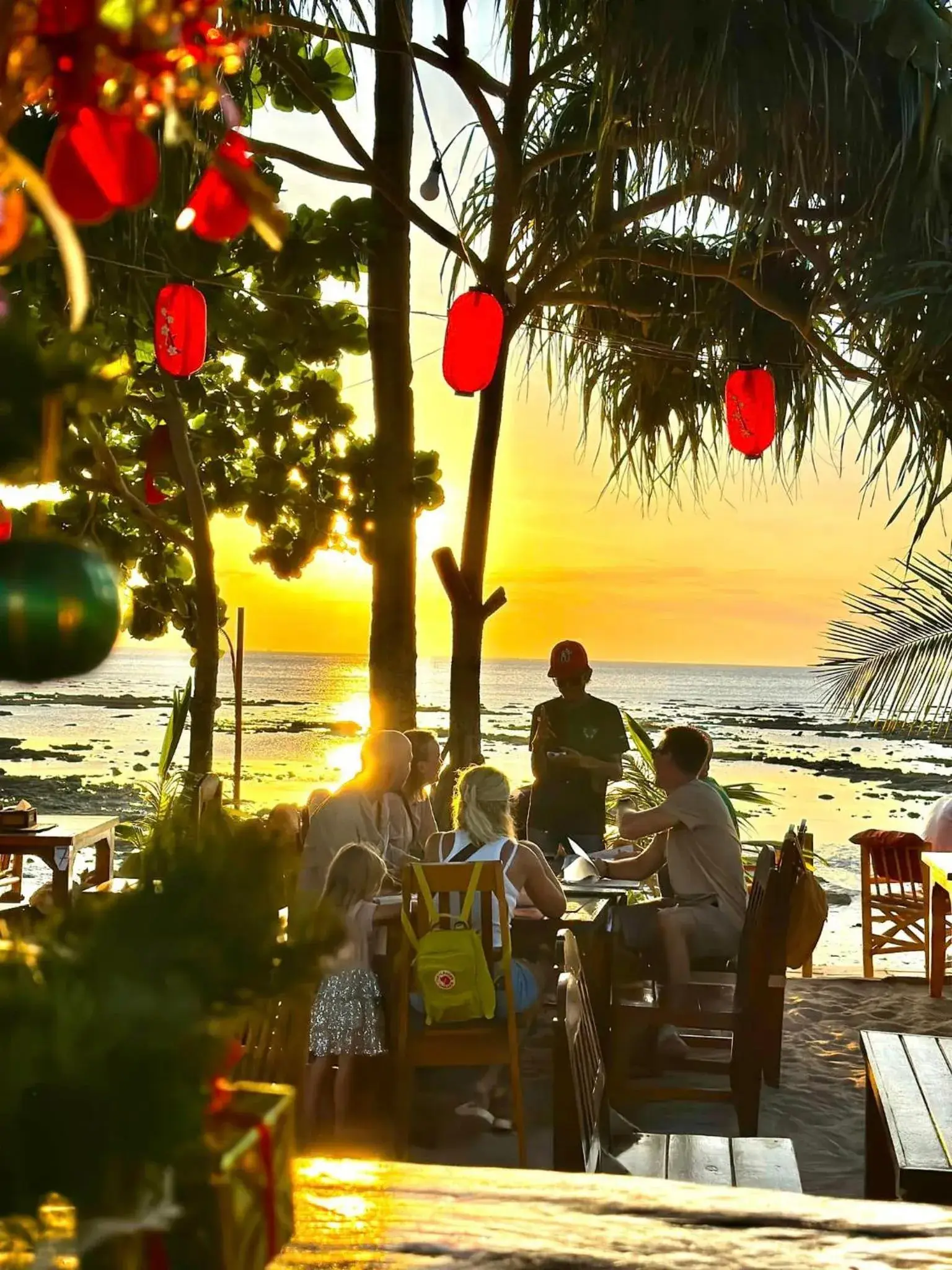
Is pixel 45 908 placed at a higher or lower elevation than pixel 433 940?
higher

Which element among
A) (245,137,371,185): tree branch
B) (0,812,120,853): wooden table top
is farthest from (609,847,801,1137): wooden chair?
(245,137,371,185): tree branch

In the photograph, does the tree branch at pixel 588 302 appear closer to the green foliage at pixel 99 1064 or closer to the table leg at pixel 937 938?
the table leg at pixel 937 938

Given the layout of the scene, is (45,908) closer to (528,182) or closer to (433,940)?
(433,940)

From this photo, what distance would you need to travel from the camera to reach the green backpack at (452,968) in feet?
11.7

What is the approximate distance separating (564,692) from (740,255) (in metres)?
2.64

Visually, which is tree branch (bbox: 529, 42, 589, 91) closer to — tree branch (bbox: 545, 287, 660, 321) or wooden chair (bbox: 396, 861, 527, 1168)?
tree branch (bbox: 545, 287, 660, 321)

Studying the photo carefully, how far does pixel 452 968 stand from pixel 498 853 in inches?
20.1

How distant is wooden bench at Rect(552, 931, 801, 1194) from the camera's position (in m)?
2.07

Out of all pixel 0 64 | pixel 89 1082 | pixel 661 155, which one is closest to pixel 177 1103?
pixel 89 1082

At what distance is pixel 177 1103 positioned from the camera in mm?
444

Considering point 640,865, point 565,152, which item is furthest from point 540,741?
point 565,152

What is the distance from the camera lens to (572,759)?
18.9 ft

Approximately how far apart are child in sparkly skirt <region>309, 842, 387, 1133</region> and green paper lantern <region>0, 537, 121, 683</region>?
9.69 feet

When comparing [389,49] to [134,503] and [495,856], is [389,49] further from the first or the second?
[134,503]
